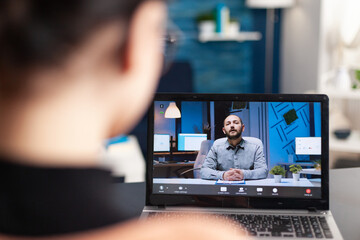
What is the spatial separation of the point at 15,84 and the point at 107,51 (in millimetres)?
63

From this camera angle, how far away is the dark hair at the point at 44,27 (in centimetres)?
28

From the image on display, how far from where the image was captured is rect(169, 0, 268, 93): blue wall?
4605 mm

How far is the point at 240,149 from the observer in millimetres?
1164

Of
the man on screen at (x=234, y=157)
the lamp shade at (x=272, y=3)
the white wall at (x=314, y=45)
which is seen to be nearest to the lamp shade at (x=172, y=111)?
the man on screen at (x=234, y=157)

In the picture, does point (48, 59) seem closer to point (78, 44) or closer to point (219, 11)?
point (78, 44)

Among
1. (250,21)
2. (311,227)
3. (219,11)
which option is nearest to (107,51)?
(311,227)

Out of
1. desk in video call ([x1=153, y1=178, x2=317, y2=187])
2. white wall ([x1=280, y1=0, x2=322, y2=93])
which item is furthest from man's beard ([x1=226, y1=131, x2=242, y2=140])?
white wall ([x1=280, y1=0, x2=322, y2=93])

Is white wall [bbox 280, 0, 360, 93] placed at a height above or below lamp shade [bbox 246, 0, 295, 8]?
below

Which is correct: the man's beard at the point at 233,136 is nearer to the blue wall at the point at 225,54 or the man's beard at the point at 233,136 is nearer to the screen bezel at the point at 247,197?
the screen bezel at the point at 247,197

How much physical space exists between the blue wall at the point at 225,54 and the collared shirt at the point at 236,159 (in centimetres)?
348

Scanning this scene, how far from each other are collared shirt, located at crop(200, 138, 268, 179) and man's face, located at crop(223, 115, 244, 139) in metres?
0.02

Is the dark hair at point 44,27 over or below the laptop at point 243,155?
over

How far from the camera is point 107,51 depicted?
0.97 feet

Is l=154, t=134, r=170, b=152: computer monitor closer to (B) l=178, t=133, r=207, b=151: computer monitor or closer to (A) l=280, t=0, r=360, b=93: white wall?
(B) l=178, t=133, r=207, b=151: computer monitor
